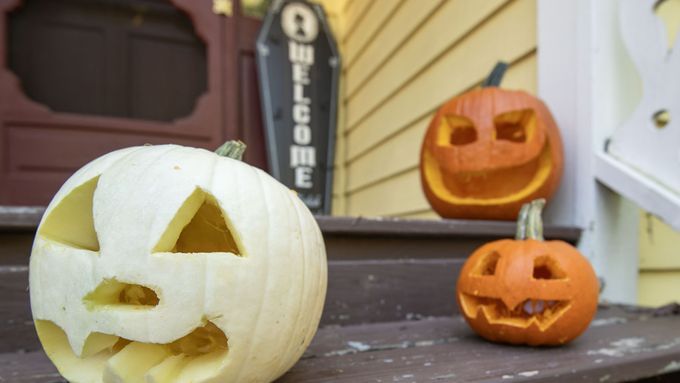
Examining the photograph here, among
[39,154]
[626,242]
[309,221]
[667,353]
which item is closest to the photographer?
[309,221]

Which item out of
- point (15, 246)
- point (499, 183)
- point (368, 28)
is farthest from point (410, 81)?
point (15, 246)

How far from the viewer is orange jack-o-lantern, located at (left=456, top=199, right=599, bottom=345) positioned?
0.80 m

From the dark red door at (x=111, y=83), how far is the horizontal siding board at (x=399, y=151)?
0.60 metres

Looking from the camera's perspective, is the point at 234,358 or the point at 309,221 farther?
the point at 309,221

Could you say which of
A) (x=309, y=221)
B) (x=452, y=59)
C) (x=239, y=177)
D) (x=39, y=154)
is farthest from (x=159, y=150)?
(x=39, y=154)

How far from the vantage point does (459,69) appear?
184cm

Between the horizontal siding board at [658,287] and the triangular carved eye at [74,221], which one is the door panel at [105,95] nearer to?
the triangular carved eye at [74,221]

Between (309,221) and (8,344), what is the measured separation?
1.81ft

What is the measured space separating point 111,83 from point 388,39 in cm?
159

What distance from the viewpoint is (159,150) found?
0.61 meters

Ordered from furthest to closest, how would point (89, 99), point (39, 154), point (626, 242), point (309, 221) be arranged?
point (89, 99) → point (39, 154) → point (626, 242) → point (309, 221)

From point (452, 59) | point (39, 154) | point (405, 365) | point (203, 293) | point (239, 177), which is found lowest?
point (405, 365)

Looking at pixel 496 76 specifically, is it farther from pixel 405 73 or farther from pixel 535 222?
pixel 405 73

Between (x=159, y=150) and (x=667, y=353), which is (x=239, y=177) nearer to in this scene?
(x=159, y=150)
